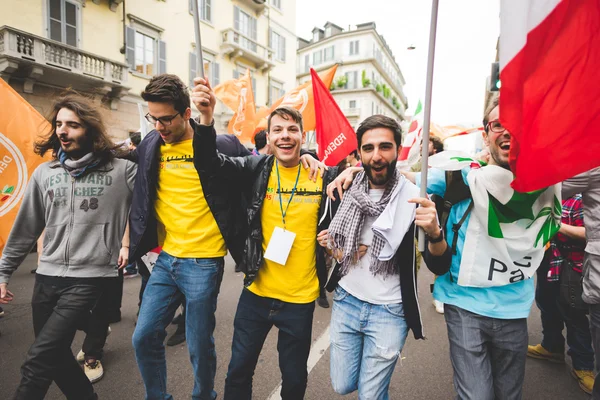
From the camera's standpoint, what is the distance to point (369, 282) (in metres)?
1.83

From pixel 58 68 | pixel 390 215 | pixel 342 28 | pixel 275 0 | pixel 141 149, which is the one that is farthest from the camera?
pixel 342 28

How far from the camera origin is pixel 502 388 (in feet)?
5.25

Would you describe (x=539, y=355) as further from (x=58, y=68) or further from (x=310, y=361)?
(x=58, y=68)

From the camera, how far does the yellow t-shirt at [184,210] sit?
2162 millimetres

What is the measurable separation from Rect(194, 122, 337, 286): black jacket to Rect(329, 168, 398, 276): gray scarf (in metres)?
0.19

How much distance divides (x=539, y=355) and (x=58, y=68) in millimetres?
14257

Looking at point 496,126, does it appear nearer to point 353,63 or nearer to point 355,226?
point 355,226

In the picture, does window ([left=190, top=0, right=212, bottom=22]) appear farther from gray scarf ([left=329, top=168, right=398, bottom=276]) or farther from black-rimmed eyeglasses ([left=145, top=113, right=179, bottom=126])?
gray scarf ([left=329, top=168, right=398, bottom=276])

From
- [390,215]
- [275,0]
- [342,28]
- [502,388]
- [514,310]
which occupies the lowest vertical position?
[502,388]

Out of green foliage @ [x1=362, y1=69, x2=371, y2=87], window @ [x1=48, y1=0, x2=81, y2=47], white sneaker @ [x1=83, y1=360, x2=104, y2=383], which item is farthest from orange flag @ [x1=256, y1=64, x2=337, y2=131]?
green foliage @ [x1=362, y1=69, x2=371, y2=87]

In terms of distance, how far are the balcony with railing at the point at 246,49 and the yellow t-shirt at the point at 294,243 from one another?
1746 centimetres

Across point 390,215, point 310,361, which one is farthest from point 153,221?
point 310,361

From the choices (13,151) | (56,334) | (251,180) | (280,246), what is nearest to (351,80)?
(13,151)

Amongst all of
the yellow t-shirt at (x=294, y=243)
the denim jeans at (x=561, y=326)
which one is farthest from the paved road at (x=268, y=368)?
the yellow t-shirt at (x=294, y=243)
